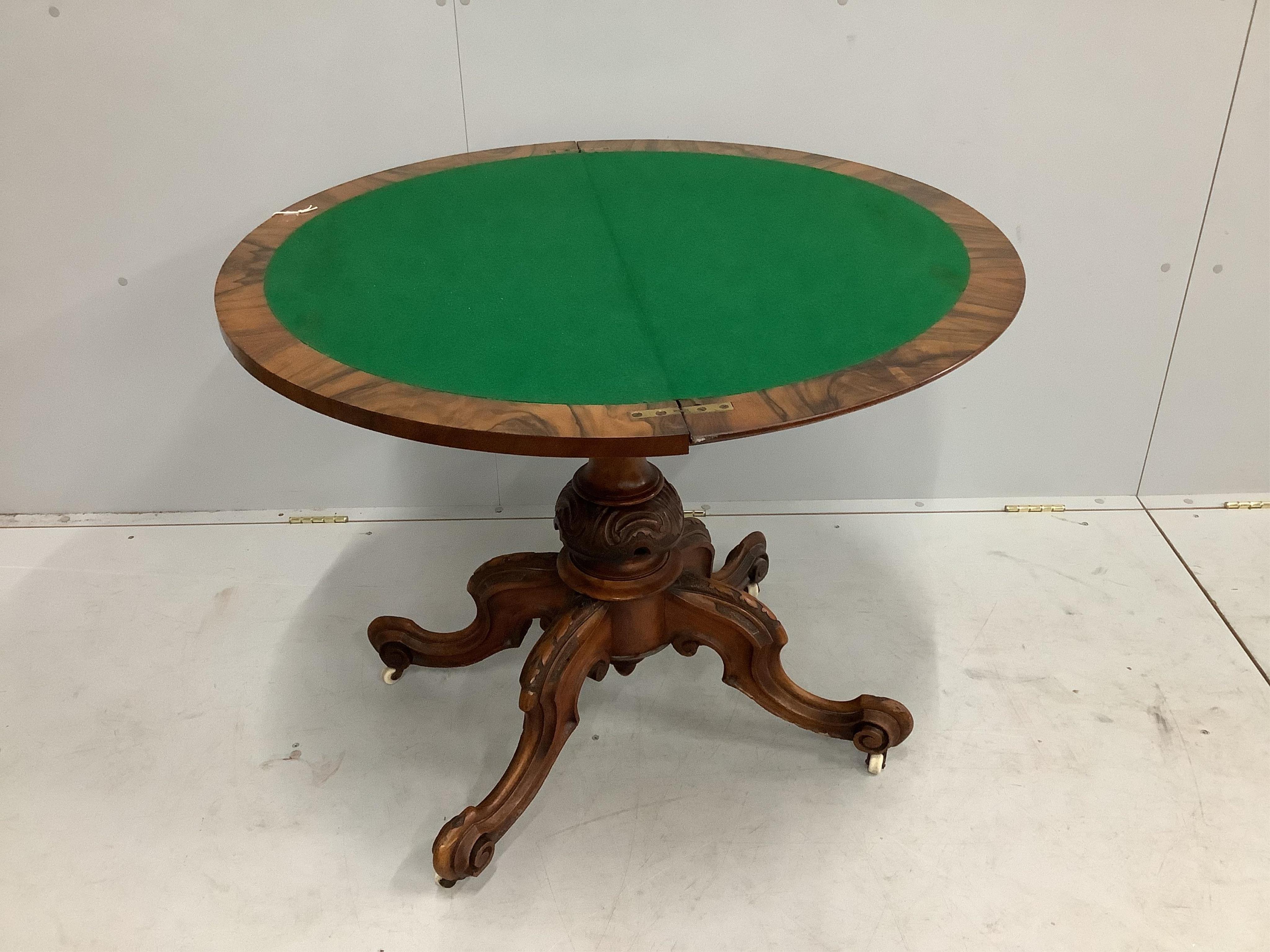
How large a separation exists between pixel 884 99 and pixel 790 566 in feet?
3.17

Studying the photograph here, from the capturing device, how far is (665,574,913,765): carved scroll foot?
5.19ft

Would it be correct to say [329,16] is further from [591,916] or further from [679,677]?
[591,916]

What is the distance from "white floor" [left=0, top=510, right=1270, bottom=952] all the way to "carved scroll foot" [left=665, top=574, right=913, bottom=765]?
0.28 feet

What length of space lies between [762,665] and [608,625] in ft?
0.85

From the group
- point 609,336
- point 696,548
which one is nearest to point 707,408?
point 609,336

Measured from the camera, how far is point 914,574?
6.86 feet

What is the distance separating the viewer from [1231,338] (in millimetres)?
2137

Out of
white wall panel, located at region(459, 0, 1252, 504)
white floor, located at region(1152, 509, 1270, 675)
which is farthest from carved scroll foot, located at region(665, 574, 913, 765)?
white wall panel, located at region(459, 0, 1252, 504)

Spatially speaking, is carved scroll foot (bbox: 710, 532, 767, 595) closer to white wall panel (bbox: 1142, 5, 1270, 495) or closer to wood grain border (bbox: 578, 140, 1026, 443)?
wood grain border (bbox: 578, 140, 1026, 443)

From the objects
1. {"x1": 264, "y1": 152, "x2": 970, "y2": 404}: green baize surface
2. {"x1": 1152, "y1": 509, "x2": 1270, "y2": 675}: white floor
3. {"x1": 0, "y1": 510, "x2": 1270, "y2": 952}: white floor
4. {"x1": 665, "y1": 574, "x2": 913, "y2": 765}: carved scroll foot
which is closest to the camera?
{"x1": 264, "y1": 152, "x2": 970, "y2": 404}: green baize surface

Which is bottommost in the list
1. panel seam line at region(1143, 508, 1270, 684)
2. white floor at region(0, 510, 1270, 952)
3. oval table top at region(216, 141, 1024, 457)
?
white floor at region(0, 510, 1270, 952)

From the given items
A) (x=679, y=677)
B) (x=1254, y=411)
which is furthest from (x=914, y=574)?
(x=1254, y=411)

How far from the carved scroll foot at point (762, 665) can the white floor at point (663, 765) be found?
3.3 inches

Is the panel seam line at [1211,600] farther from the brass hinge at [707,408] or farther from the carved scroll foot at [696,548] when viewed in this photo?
the brass hinge at [707,408]
